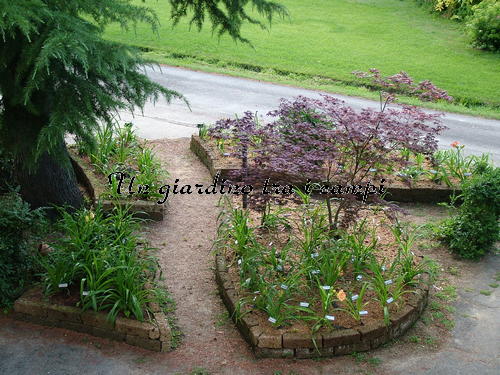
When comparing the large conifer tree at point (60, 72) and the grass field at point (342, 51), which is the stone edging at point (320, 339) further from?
the grass field at point (342, 51)

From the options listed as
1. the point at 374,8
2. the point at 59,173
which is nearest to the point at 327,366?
the point at 59,173

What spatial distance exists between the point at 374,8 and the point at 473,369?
68.2ft

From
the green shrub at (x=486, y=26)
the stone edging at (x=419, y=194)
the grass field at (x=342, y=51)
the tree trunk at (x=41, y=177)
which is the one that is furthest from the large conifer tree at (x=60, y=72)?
the green shrub at (x=486, y=26)

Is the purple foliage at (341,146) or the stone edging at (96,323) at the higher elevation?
the purple foliage at (341,146)

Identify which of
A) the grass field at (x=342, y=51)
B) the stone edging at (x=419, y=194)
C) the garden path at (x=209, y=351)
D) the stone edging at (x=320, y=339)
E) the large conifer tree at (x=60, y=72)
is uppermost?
the large conifer tree at (x=60, y=72)

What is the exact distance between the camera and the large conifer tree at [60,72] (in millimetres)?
4578

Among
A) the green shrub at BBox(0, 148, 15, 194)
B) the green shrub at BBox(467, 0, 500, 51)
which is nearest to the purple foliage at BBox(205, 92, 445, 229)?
the green shrub at BBox(0, 148, 15, 194)

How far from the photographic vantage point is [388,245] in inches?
251

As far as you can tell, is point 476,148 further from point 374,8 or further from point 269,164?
point 374,8

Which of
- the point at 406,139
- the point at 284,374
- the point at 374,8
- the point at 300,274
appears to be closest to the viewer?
the point at 284,374

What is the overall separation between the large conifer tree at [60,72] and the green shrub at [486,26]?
574 inches

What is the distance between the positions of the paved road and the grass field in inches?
27.2

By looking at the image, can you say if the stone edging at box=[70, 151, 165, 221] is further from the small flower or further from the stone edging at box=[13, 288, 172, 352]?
the small flower

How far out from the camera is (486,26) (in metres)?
18.0
